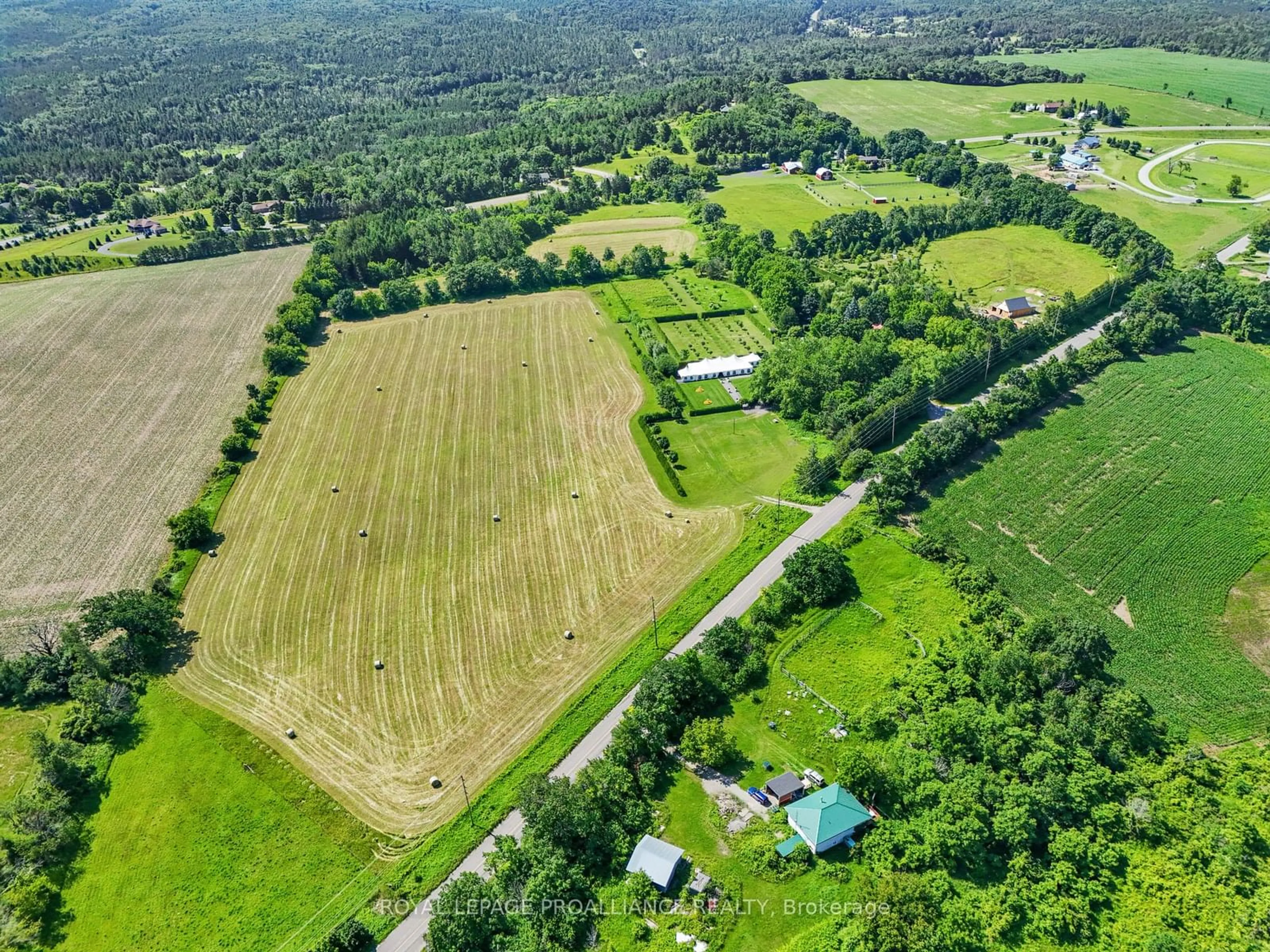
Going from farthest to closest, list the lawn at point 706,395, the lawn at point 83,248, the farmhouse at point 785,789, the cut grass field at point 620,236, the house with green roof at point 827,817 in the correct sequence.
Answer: the cut grass field at point 620,236
the lawn at point 83,248
the lawn at point 706,395
the farmhouse at point 785,789
the house with green roof at point 827,817

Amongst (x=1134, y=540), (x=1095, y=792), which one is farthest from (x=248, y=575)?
(x=1134, y=540)

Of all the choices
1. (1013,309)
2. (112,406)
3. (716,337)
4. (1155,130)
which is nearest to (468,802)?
(716,337)

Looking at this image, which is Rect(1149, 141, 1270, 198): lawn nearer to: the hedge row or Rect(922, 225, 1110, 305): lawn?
Rect(922, 225, 1110, 305): lawn

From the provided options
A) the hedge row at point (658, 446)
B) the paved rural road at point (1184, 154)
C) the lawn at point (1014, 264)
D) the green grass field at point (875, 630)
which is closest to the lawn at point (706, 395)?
the hedge row at point (658, 446)

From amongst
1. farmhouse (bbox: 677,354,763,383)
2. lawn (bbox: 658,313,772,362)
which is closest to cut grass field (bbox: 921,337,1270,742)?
farmhouse (bbox: 677,354,763,383)

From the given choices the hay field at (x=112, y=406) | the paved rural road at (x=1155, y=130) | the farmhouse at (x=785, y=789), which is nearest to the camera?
the farmhouse at (x=785, y=789)

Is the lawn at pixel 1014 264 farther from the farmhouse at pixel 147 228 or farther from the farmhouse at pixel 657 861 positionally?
the farmhouse at pixel 147 228
